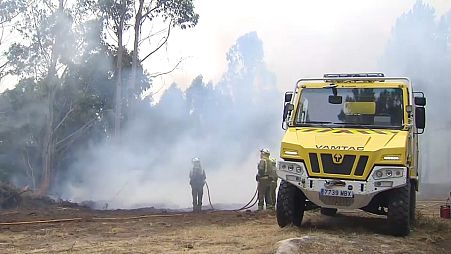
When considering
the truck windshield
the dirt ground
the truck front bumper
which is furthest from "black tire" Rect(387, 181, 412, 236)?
the truck windshield

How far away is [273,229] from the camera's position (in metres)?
9.43

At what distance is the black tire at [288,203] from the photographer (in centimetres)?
888

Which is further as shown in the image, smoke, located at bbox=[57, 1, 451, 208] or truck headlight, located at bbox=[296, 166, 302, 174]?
smoke, located at bbox=[57, 1, 451, 208]

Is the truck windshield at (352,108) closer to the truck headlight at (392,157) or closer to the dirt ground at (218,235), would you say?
the truck headlight at (392,157)

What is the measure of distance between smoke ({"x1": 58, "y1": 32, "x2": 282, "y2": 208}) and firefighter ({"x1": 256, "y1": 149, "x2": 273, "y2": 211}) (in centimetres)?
788

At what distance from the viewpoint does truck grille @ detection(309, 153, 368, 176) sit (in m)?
8.16

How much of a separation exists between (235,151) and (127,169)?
6356 mm

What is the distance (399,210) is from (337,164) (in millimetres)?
1220

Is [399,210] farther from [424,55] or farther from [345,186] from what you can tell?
[424,55]

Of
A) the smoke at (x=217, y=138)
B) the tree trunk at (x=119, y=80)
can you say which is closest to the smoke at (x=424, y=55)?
the smoke at (x=217, y=138)

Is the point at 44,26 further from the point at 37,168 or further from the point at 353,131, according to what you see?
the point at 353,131

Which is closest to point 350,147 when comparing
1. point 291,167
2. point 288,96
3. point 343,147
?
point 343,147

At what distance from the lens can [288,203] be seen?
8.87 meters

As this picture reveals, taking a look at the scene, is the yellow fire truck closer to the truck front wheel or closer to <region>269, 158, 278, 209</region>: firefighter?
the truck front wheel
